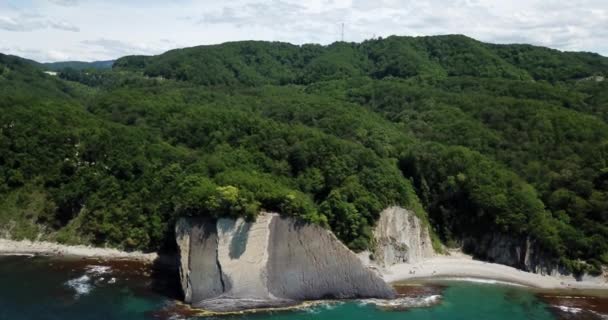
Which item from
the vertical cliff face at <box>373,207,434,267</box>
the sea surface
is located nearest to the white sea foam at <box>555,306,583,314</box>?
the sea surface

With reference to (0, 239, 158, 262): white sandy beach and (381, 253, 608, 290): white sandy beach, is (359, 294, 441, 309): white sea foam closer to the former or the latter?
(381, 253, 608, 290): white sandy beach

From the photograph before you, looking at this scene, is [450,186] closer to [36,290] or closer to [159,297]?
[159,297]

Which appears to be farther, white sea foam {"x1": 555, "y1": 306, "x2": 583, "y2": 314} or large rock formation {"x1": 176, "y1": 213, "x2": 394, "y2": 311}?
white sea foam {"x1": 555, "y1": 306, "x2": 583, "y2": 314}

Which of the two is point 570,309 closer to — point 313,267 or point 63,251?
point 313,267

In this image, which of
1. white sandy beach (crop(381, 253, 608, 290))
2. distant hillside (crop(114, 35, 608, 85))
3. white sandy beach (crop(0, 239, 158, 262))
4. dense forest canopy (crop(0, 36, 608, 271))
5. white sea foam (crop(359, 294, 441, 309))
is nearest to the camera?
white sea foam (crop(359, 294, 441, 309))

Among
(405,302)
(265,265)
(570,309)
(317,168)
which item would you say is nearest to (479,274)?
(570,309)
